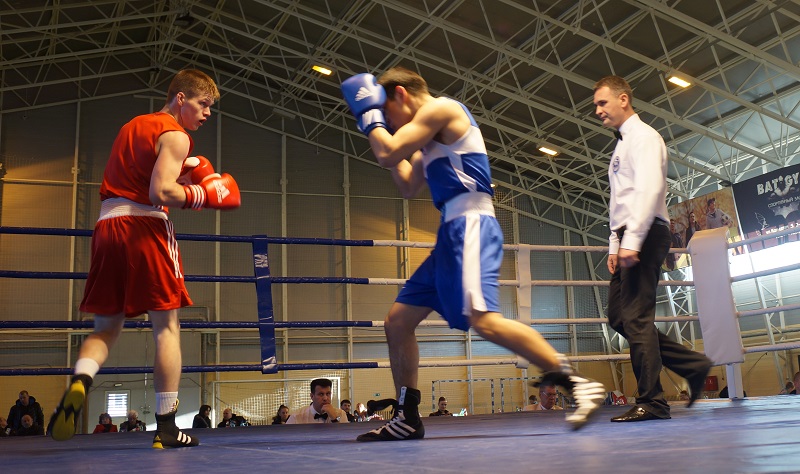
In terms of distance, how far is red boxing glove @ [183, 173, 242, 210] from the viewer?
2.62 m

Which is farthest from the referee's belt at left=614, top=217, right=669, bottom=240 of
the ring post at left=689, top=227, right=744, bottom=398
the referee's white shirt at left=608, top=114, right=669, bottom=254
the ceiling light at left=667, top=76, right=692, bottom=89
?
the ceiling light at left=667, top=76, right=692, bottom=89

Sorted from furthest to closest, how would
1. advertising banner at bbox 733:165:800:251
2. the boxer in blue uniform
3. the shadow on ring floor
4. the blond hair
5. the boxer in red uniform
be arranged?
advertising banner at bbox 733:165:800:251
the blond hair
the boxer in red uniform
the boxer in blue uniform
the shadow on ring floor

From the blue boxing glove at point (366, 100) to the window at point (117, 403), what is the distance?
1360 centimetres

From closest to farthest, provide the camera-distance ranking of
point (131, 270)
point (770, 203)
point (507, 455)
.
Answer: point (507, 455)
point (131, 270)
point (770, 203)

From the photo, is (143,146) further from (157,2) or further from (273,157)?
(273,157)

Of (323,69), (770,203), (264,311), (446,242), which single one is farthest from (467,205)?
(770,203)

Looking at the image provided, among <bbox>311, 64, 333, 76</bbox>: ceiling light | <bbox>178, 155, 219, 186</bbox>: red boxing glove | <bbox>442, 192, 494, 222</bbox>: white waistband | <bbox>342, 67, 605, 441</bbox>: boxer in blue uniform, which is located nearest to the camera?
<bbox>342, 67, 605, 441</bbox>: boxer in blue uniform

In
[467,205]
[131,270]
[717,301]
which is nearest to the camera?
[467,205]

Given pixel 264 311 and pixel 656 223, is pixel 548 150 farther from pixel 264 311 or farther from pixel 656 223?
pixel 656 223

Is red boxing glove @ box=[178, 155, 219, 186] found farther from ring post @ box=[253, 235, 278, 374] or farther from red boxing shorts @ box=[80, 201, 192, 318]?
ring post @ box=[253, 235, 278, 374]

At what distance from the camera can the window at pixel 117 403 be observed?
47.7 ft

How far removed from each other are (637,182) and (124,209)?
78.1 inches

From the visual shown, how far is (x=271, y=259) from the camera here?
16359 mm

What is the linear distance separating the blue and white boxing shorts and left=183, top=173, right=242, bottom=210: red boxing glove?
79cm
